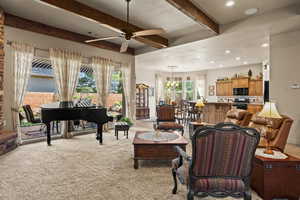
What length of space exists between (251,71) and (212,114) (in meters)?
4.34

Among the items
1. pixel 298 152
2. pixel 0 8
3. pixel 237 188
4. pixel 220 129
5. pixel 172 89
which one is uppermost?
pixel 0 8

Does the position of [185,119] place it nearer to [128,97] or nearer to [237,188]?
[128,97]

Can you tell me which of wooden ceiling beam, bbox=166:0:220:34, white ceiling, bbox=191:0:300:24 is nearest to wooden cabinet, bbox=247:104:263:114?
wooden ceiling beam, bbox=166:0:220:34

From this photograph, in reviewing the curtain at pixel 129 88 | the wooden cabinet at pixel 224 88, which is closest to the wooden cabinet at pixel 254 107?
the wooden cabinet at pixel 224 88

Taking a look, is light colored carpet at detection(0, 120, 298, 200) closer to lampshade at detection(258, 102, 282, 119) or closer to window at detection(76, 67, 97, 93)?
lampshade at detection(258, 102, 282, 119)

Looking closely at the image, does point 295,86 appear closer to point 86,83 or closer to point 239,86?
point 239,86

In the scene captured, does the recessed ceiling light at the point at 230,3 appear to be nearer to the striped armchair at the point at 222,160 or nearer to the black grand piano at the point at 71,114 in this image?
the striped armchair at the point at 222,160

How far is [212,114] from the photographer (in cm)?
715

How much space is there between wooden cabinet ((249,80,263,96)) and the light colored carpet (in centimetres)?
797

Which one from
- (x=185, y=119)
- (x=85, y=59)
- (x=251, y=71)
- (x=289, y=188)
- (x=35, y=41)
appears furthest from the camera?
(x=251, y=71)

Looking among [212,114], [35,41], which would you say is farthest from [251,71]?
[35,41]

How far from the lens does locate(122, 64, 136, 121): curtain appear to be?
7070 millimetres

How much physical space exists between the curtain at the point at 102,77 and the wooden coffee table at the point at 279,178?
5231 millimetres

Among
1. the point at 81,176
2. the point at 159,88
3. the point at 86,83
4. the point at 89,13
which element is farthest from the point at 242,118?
the point at 159,88
